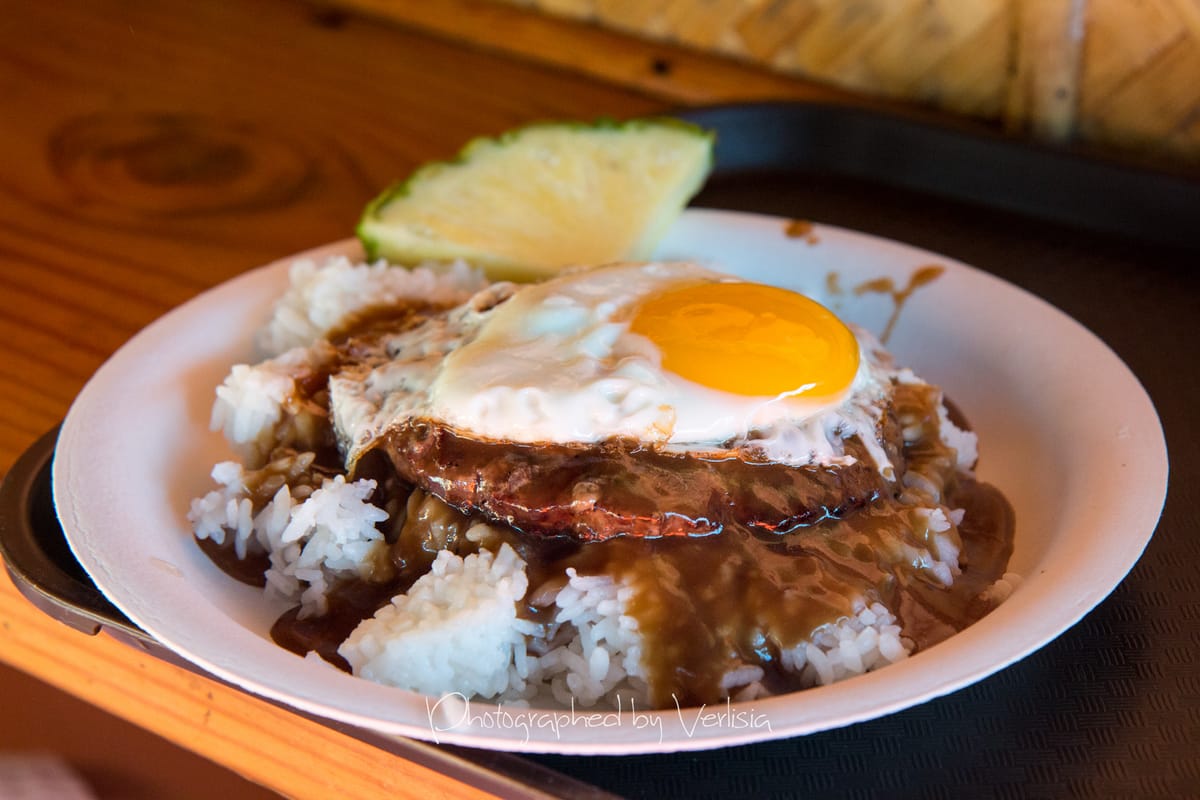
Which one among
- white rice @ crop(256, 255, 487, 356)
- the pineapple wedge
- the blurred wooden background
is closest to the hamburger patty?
white rice @ crop(256, 255, 487, 356)

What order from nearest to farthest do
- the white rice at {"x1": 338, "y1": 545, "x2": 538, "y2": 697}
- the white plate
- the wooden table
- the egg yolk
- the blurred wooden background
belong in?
the white plate → the white rice at {"x1": 338, "y1": 545, "x2": 538, "y2": 697} → the egg yolk → the wooden table → the blurred wooden background

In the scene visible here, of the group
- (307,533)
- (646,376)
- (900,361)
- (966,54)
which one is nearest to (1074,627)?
(646,376)

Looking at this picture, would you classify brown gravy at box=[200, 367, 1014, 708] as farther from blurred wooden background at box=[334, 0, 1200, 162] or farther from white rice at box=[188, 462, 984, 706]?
blurred wooden background at box=[334, 0, 1200, 162]

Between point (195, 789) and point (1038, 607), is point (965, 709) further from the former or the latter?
point (195, 789)

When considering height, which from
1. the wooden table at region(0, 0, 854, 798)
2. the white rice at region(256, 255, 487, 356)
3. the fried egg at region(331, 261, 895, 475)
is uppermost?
the fried egg at region(331, 261, 895, 475)

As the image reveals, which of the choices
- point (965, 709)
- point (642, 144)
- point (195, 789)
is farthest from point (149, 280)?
point (965, 709)

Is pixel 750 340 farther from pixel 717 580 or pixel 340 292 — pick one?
pixel 340 292
